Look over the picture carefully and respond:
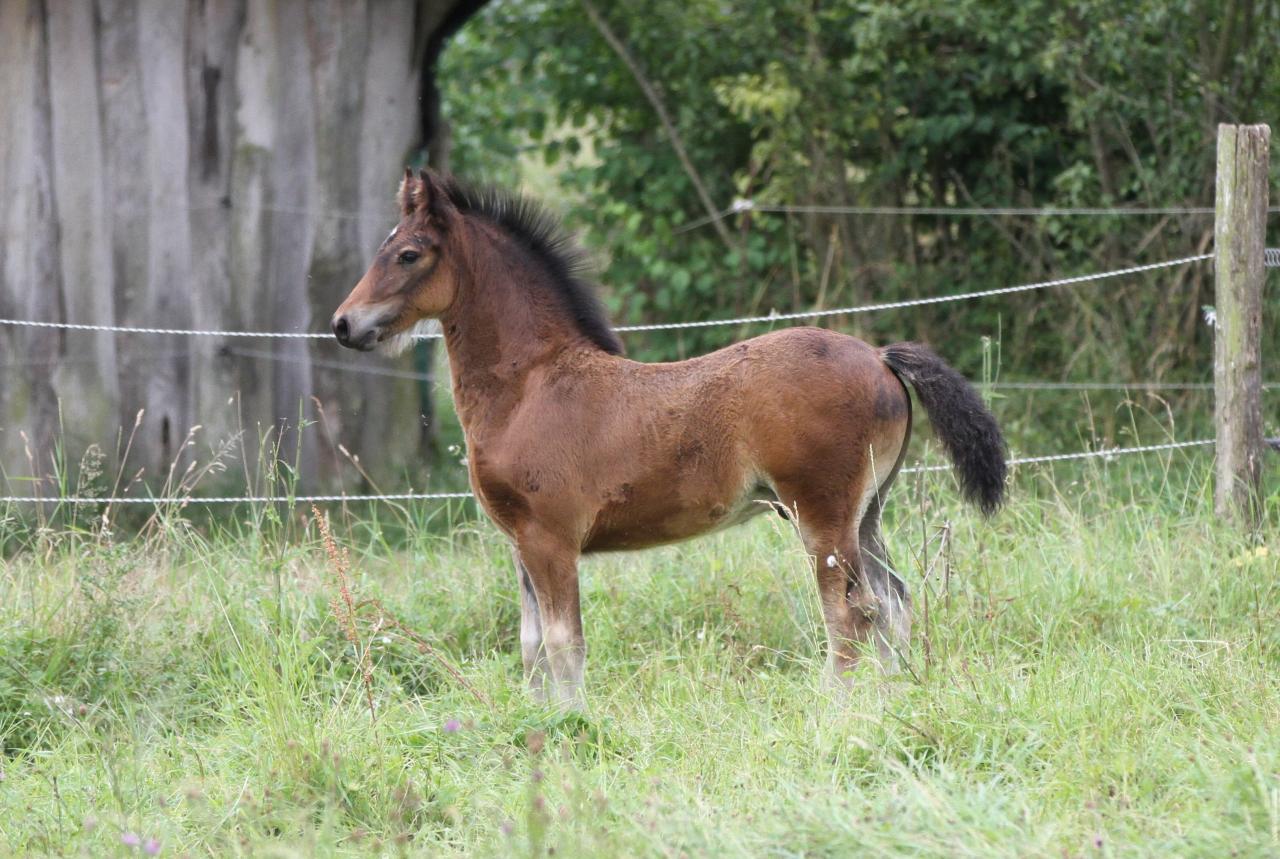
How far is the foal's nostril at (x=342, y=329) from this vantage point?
4.66 meters

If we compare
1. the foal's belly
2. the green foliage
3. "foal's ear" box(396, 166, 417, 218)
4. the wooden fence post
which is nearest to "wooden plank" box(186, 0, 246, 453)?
the green foliage

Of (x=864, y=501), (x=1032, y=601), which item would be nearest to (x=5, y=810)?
(x=864, y=501)

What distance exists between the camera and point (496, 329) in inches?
191

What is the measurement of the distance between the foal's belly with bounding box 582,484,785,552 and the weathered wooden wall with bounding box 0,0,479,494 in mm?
2904

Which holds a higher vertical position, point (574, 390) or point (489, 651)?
point (574, 390)

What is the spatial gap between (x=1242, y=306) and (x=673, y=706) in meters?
2.97

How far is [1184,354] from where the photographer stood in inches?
308

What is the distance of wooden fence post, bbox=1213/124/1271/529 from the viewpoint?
18.4 ft

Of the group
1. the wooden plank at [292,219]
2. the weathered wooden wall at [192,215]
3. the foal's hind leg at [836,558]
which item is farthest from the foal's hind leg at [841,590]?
the wooden plank at [292,219]

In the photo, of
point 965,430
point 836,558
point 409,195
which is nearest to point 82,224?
point 409,195

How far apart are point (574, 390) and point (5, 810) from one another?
2.13 metres

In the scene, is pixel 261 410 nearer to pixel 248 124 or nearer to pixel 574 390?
pixel 248 124

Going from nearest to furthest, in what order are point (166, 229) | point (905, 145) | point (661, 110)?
point (166, 229), point (905, 145), point (661, 110)

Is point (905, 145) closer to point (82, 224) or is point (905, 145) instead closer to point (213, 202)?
point (213, 202)
